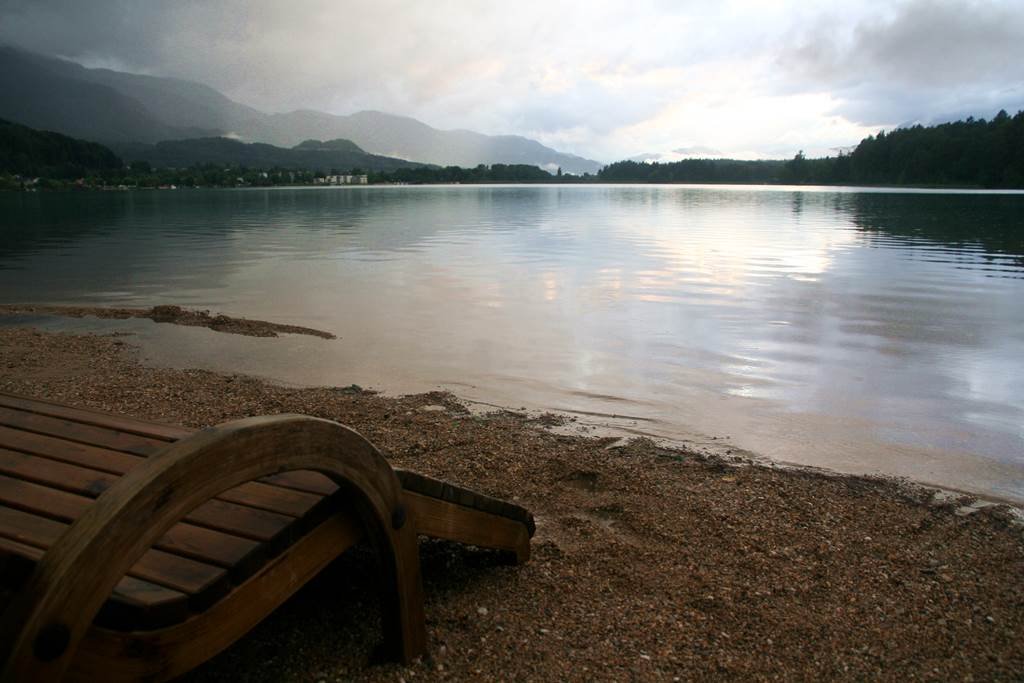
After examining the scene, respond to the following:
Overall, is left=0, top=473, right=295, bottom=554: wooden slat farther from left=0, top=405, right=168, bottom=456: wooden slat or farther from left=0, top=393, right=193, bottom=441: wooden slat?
left=0, top=393, right=193, bottom=441: wooden slat

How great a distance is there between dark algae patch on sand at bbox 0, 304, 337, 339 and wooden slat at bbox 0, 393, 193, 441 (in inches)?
369

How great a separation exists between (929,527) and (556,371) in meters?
6.26

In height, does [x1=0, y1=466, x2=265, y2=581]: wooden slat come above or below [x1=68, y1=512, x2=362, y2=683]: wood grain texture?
above

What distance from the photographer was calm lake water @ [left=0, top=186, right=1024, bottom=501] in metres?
8.80

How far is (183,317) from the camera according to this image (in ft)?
49.8

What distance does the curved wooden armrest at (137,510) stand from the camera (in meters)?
1.94

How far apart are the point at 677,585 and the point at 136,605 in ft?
10.8

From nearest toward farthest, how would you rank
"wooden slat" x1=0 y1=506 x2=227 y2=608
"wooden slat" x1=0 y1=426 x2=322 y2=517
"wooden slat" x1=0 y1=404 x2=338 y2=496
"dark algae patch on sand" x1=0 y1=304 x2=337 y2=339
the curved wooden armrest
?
the curved wooden armrest
"wooden slat" x1=0 y1=506 x2=227 y2=608
"wooden slat" x1=0 y1=426 x2=322 y2=517
"wooden slat" x1=0 y1=404 x2=338 y2=496
"dark algae patch on sand" x1=0 y1=304 x2=337 y2=339

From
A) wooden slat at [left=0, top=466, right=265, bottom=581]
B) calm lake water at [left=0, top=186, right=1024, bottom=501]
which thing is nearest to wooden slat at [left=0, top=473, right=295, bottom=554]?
wooden slat at [left=0, top=466, right=265, bottom=581]

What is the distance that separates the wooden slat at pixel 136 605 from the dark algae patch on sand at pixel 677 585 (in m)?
1.18

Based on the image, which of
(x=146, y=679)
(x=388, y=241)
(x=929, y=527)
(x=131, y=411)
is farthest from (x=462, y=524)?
(x=388, y=241)

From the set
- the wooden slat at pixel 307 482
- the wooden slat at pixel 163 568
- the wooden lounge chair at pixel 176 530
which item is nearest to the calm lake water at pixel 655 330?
the wooden lounge chair at pixel 176 530

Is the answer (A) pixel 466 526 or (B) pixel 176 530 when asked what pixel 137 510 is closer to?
(B) pixel 176 530

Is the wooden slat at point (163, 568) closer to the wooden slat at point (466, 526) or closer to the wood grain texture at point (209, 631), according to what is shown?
the wood grain texture at point (209, 631)
